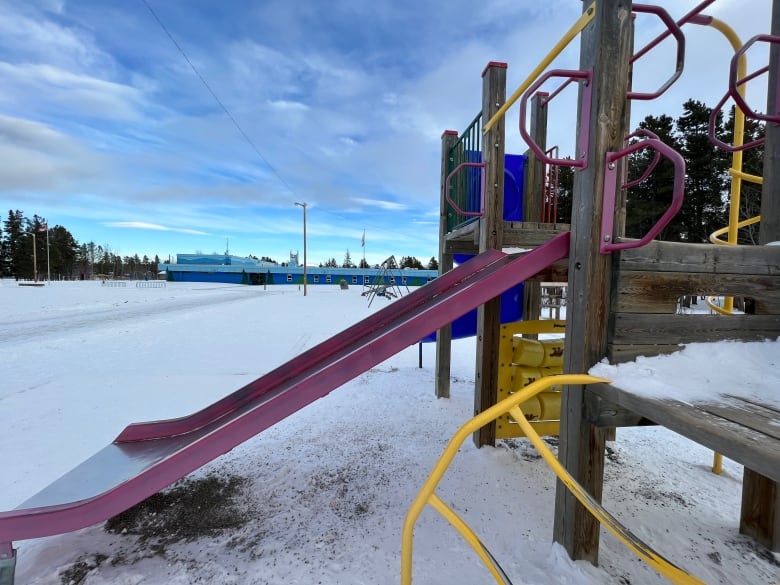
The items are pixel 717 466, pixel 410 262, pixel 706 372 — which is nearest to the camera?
pixel 706 372

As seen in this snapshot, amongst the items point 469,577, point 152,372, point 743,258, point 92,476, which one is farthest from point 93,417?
point 743,258

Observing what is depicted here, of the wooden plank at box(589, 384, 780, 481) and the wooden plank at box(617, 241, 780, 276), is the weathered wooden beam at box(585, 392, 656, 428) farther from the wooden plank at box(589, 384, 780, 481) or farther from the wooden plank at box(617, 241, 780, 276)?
the wooden plank at box(617, 241, 780, 276)

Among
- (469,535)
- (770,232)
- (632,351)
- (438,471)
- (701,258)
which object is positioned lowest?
(469,535)

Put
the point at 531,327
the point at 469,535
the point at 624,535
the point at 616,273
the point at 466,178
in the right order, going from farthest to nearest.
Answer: the point at 466,178, the point at 531,327, the point at 616,273, the point at 469,535, the point at 624,535

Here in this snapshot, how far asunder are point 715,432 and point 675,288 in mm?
941

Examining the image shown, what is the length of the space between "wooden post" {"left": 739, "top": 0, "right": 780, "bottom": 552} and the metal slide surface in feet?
4.07

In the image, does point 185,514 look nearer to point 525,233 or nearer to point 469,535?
point 469,535

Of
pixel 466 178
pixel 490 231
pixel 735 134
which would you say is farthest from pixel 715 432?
pixel 466 178

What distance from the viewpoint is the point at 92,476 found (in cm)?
215

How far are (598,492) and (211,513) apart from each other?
89.8 inches

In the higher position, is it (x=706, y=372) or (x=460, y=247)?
(x=460, y=247)

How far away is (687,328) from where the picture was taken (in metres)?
1.90

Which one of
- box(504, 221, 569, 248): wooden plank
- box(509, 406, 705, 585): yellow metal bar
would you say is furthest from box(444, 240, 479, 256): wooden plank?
box(509, 406, 705, 585): yellow metal bar

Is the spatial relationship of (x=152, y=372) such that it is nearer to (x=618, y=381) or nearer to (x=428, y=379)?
(x=428, y=379)
